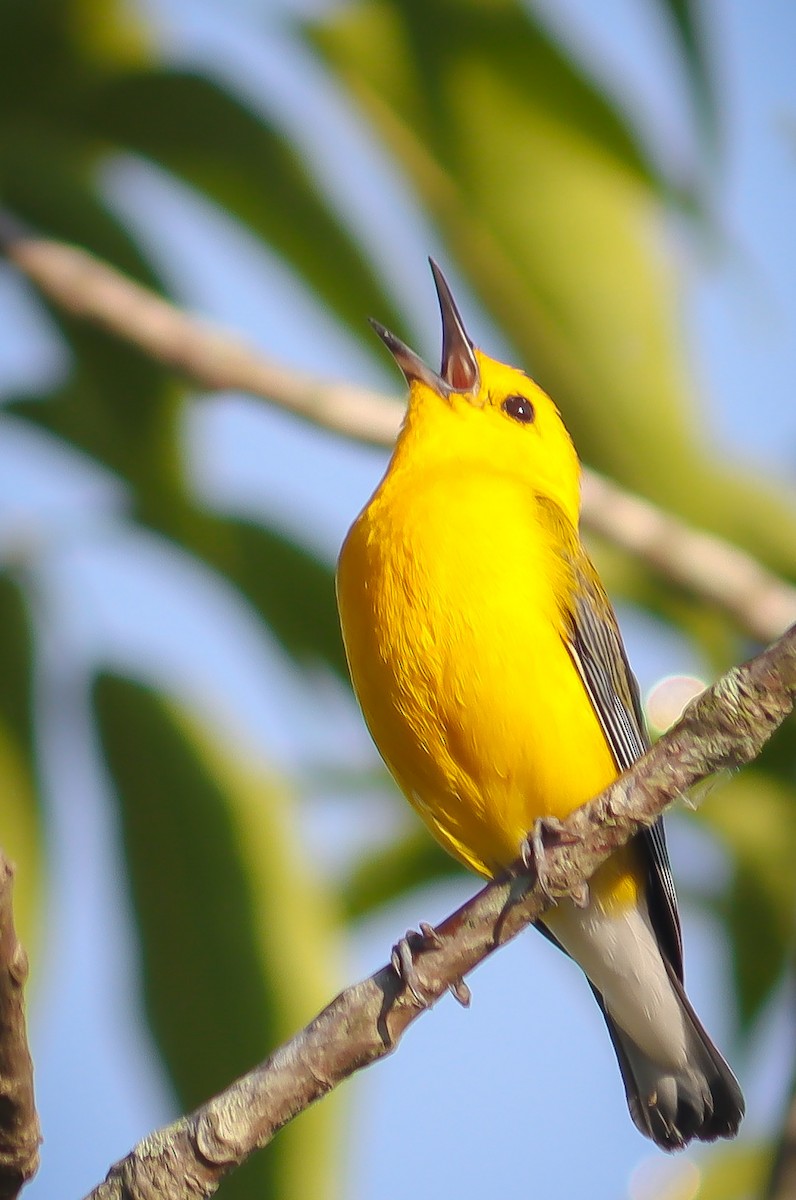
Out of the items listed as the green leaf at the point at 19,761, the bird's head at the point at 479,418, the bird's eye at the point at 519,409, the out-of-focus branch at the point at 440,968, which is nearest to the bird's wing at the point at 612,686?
the bird's head at the point at 479,418

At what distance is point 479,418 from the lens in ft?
16.1

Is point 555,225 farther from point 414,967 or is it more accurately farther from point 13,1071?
point 13,1071

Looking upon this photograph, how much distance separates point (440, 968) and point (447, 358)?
254 centimetres

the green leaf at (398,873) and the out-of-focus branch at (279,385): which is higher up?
the out-of-focus branch at (279,385)

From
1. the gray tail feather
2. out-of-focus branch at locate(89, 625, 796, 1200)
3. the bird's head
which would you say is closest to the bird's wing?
the gray tail feather

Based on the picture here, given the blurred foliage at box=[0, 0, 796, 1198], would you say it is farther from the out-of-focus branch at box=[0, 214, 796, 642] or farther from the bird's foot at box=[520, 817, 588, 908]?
the bird's foot at box=[520, 817, 588, 908]

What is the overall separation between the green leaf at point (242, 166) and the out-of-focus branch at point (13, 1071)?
2807 millimetres

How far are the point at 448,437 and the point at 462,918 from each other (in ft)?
6.51

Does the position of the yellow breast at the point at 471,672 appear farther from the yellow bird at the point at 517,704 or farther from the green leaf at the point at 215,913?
the green leaf at the point at 215,913

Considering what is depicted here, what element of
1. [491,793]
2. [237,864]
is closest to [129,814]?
[237,864]

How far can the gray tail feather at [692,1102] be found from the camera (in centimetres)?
430

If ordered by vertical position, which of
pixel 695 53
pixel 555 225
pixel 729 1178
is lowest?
pixel 729 1178

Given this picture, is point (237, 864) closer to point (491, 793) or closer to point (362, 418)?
point (491, 793)

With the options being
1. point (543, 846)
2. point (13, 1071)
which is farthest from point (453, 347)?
point (13, 1071)
